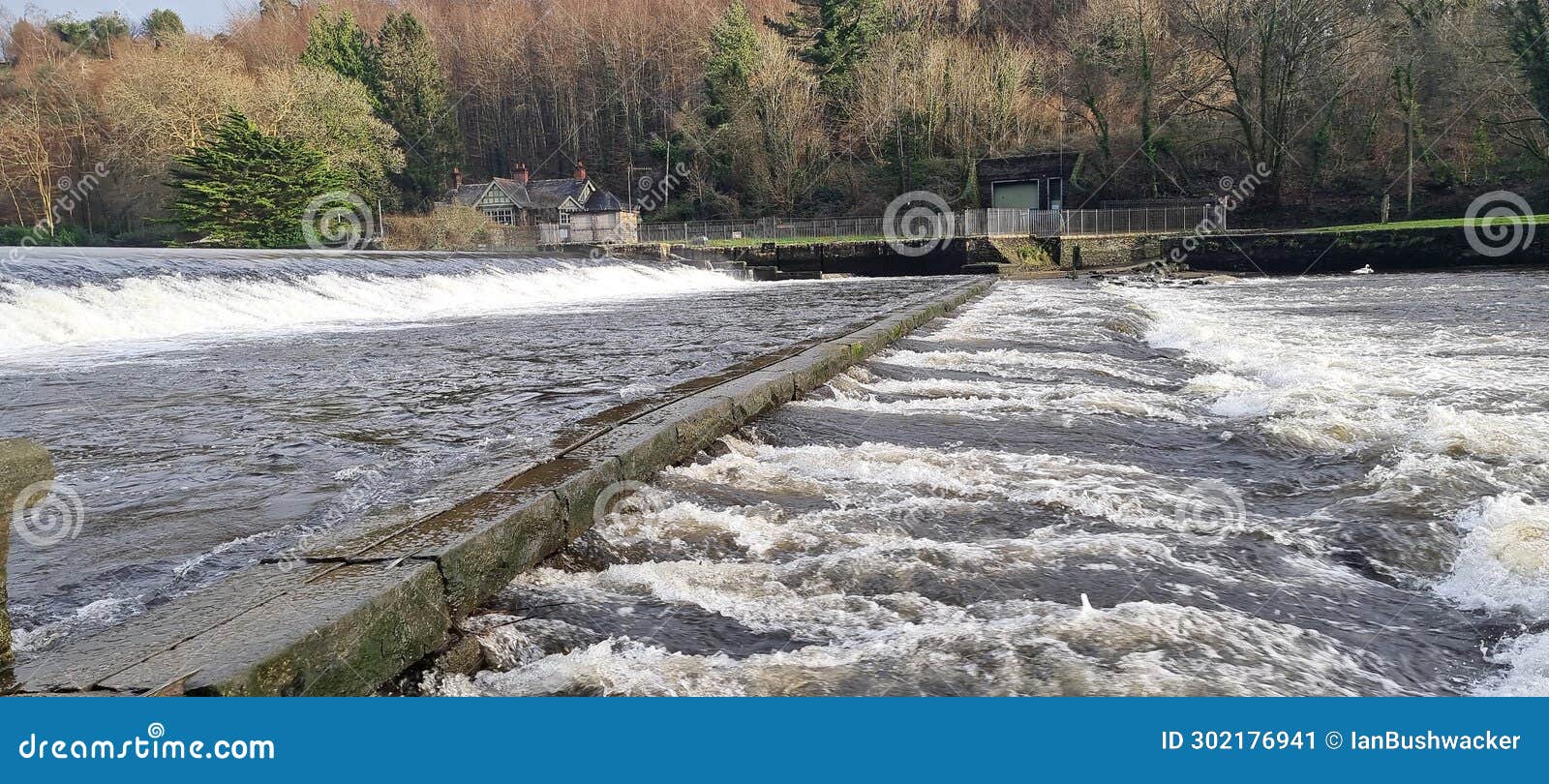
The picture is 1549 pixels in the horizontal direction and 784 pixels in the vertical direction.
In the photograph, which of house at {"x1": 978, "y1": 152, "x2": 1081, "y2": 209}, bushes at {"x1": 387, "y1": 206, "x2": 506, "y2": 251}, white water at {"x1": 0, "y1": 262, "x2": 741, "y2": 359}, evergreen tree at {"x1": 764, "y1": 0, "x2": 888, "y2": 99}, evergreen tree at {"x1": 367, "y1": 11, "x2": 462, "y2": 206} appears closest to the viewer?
white water at {"x1": 0, "y1": 262, "x2": 741, "y2": 359}

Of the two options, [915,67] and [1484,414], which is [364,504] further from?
[915,67]

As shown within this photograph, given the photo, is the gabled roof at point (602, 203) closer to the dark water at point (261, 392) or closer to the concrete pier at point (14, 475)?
the dark water at point (261, 392)

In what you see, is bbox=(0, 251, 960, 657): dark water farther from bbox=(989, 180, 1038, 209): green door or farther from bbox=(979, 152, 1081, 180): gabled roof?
bbox=(979, 152, 1081, 180): gabled roof

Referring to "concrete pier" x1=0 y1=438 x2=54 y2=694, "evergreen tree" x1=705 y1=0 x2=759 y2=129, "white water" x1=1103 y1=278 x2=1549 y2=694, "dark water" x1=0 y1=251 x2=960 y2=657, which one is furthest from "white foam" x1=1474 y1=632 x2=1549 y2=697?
"evergreen tree" x1=705 y1=0 x2=759 y2=129

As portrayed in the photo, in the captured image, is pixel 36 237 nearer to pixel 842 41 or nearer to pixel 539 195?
pixel 539 195

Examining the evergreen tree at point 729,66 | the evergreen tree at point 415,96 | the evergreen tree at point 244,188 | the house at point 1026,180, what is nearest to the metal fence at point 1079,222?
the house at point 1026,180

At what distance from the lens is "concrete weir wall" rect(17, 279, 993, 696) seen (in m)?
2.32

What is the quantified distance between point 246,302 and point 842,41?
1854 inches

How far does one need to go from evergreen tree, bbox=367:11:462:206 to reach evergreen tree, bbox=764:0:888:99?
94.8ft

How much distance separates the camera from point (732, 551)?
3803 mm

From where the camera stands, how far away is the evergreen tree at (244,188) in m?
41.2

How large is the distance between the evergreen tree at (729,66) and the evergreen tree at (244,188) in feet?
77.0

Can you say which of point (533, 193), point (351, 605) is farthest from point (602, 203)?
point (351, 605)

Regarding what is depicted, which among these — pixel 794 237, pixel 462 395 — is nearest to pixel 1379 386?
pixel 462 395
